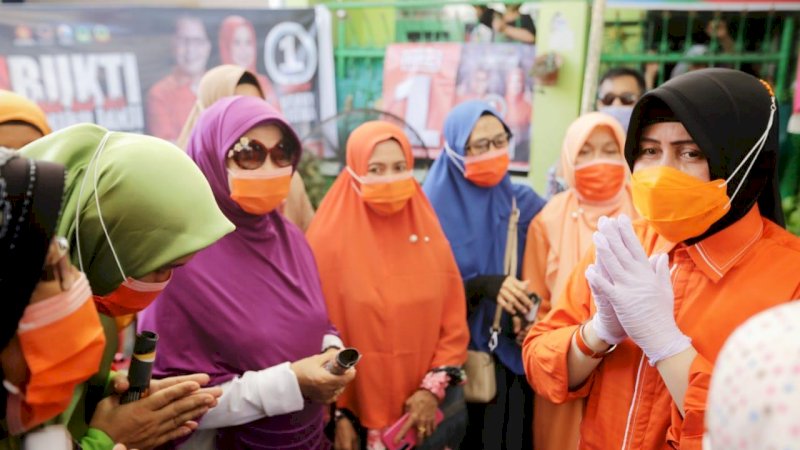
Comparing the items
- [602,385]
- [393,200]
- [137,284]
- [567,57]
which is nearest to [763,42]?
[567,57]

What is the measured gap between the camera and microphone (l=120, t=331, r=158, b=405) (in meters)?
1.38

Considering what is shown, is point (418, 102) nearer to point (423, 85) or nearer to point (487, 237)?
point (423, 85)

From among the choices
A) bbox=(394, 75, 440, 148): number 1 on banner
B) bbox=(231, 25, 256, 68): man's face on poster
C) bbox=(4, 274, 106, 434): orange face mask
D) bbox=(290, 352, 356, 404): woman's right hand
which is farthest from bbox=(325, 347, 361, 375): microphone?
bbox=(231, 25, 256, 68): man's face on poster

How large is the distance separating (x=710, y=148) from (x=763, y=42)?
373cm

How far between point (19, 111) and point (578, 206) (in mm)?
2267

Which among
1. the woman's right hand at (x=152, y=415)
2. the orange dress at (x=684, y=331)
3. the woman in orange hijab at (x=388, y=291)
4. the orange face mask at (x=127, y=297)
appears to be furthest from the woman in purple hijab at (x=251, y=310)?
the orange dress at (x=684, y=331)

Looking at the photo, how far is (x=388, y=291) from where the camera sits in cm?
228

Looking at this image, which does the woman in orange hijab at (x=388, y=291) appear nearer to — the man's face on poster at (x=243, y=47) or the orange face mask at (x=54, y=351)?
the orange face mask at (x=54, y=351)

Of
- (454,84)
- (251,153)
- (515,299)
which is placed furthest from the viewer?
(454,84)

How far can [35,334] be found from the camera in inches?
35.8

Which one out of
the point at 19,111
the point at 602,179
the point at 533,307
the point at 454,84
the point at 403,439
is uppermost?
the point at 19,111

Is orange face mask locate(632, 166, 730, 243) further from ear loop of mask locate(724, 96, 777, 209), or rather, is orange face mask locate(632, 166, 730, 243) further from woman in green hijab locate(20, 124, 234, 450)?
woman in green hijab locate(20, 124, 234, 450)

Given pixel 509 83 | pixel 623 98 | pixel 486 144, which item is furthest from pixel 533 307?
pixel 509 83

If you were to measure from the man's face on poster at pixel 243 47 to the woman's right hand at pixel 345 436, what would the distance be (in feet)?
12.0
